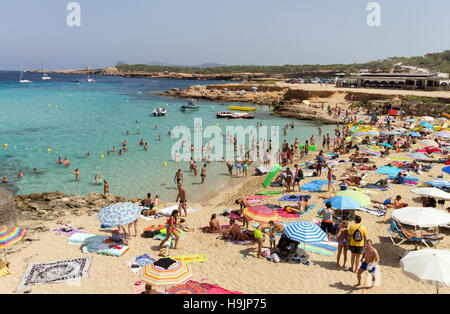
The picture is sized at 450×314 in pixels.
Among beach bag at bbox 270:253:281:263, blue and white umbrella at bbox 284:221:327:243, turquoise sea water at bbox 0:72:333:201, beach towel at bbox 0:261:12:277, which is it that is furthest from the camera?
turquoise sea water at bbox 0:72:333:201

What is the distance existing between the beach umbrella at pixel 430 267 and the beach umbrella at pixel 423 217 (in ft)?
7.43

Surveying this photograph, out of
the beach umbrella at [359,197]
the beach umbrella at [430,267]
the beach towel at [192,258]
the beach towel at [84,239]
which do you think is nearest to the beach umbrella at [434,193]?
the beach umbrella at [359,197]

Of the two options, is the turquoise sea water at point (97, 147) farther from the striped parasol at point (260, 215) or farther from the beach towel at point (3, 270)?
the beach towel at point (3, 270)

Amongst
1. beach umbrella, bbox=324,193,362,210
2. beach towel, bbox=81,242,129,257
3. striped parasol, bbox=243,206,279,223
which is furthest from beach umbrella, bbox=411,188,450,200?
beach towel, bbox=81,242,129,257

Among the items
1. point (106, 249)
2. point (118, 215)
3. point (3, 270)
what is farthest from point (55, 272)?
point (118, 215)

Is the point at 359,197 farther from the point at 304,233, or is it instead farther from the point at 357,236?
the point at 304,233

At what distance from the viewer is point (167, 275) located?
693 cm

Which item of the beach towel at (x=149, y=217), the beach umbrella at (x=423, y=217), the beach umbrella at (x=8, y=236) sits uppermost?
the beach umbrella at (x=423, y=217)

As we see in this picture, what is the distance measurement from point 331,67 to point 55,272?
145 meters

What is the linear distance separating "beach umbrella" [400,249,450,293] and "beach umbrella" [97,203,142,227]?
688cm

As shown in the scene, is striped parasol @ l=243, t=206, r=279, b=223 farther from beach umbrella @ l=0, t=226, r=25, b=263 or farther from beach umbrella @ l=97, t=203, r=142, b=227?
beach umbrella @ l=0, t=226, r=25, b=263

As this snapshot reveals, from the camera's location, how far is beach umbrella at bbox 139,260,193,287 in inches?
268

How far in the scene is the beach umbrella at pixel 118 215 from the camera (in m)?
8.86

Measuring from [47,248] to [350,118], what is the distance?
33.8 meters
